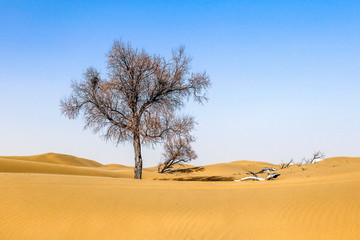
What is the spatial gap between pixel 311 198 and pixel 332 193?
0.65m

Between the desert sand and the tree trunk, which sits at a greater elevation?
the tree trunk

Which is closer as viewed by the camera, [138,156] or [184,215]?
[184,215]

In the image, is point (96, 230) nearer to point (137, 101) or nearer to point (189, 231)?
point (189, 231)

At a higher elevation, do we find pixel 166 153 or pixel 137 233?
pixel 166 153

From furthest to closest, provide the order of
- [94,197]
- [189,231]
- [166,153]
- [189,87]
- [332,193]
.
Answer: [166,153] < [189,87] < [94,197] < [332,193] < [189,231]

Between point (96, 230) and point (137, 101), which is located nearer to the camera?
point (96, 230)

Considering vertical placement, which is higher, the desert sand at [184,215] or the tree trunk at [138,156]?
the tree trunk at [138,156]

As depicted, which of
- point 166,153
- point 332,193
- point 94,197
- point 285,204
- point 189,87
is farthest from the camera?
point 166,153

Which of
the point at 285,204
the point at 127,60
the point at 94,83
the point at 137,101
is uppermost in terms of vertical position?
the point at 127,60

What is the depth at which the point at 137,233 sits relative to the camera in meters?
5.34

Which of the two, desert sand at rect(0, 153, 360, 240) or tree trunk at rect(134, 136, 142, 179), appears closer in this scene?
desert sand at rect(0, 153, 360, 240)

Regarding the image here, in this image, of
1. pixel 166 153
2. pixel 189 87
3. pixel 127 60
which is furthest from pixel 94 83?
pixel 166 153

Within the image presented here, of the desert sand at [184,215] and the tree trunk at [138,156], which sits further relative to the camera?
the tree trunk at [138,156]

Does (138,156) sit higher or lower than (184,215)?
higher
